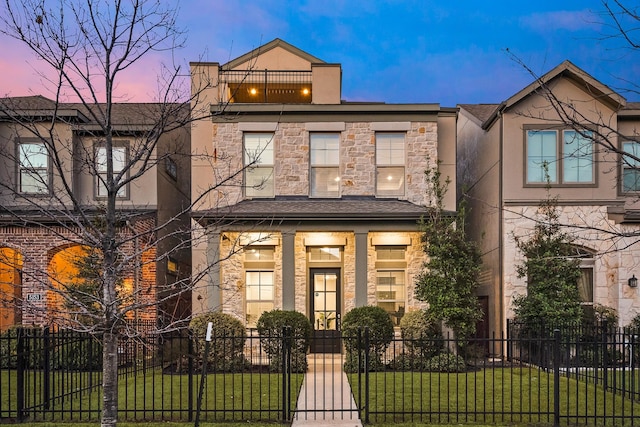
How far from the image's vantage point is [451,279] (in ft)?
46.3

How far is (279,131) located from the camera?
16.5 m

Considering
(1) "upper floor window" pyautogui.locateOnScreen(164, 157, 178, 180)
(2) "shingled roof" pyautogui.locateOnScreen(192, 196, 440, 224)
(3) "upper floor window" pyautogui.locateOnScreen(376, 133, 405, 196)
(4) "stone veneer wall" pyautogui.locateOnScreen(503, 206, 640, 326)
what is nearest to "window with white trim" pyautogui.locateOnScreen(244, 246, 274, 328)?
(2) "shingled roof" pyautogui.locateOnScreen(192, 196, 440, 224)

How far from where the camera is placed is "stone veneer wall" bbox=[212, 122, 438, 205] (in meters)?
16.2

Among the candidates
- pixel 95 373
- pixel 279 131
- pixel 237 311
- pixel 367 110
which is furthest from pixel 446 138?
pixel 95 373

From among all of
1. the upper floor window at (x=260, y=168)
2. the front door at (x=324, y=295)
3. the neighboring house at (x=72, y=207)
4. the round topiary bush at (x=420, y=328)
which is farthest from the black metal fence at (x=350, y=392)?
the upper floor window at (x=260, y=168)

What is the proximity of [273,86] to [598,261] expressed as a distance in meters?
11.7

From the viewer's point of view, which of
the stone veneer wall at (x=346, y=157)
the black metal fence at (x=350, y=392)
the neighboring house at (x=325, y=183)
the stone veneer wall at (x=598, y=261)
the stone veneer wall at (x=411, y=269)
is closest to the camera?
the black metal fence at (x=350, y=392)

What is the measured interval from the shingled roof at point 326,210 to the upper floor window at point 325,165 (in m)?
0.58

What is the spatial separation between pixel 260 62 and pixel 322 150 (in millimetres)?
4426

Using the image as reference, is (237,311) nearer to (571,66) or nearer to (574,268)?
(574,268)

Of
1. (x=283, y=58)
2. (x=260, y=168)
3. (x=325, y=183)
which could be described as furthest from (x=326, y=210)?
(x=283, y=58)

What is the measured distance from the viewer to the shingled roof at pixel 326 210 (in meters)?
15.0

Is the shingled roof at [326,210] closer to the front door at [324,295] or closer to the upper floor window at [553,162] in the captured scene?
the front door at [324,295]

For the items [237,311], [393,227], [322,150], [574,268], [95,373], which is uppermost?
[322,150]
